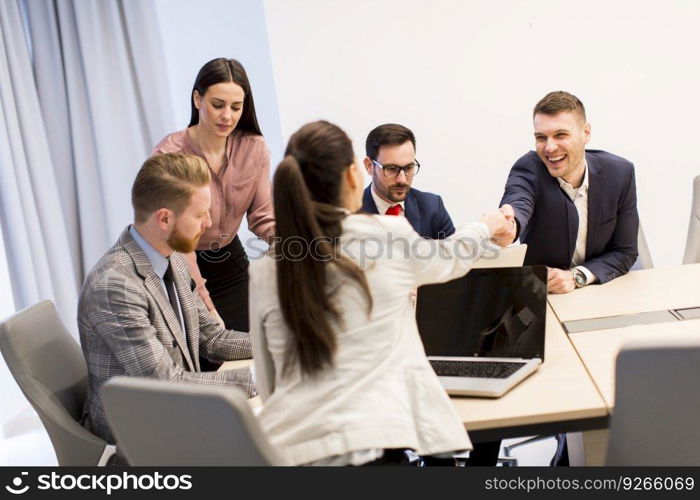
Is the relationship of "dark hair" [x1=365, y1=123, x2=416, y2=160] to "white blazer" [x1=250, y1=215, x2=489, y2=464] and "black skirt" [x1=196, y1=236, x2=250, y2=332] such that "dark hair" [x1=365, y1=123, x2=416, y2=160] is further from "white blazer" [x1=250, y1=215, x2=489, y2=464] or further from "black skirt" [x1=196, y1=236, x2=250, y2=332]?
"white blazer" [x1=250, y1=215, x2=489, y2=464]

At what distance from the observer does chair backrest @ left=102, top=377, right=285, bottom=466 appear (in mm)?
1411

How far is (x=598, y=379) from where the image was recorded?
191 centimetres

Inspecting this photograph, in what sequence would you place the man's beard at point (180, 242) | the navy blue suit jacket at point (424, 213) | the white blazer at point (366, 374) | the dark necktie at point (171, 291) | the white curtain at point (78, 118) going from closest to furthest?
the white blazer at point (366, 374)
the man's beard at point (180, 242)
the dark necktie at point (171, 291)
the navy blue suit jacket at point (424, 213)
the white curtain at point (78, 118)

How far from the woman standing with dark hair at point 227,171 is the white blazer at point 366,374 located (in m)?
1.30

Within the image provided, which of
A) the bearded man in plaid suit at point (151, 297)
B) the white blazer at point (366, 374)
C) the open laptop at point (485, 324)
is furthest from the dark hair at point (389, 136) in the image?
the white blazer at point (366, 374)

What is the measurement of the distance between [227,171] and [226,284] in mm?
493

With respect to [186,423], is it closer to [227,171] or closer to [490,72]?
[227,171]

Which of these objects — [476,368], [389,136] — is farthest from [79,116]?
[476,368]

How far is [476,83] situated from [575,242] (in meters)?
1.60

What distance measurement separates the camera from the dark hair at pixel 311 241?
5.27 ft

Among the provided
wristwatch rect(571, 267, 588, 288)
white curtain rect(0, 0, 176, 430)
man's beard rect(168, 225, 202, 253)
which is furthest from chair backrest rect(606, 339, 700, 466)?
white curtain rect(0, 0, 176, 430)

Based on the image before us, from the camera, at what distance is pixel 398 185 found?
312cm

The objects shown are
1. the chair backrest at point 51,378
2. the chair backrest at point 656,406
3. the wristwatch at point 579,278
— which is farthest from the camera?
the wristwatch at point 579,278

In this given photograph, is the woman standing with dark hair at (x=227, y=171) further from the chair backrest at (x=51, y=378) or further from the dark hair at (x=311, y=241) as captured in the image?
the dark hair at (x=311, y=241)
